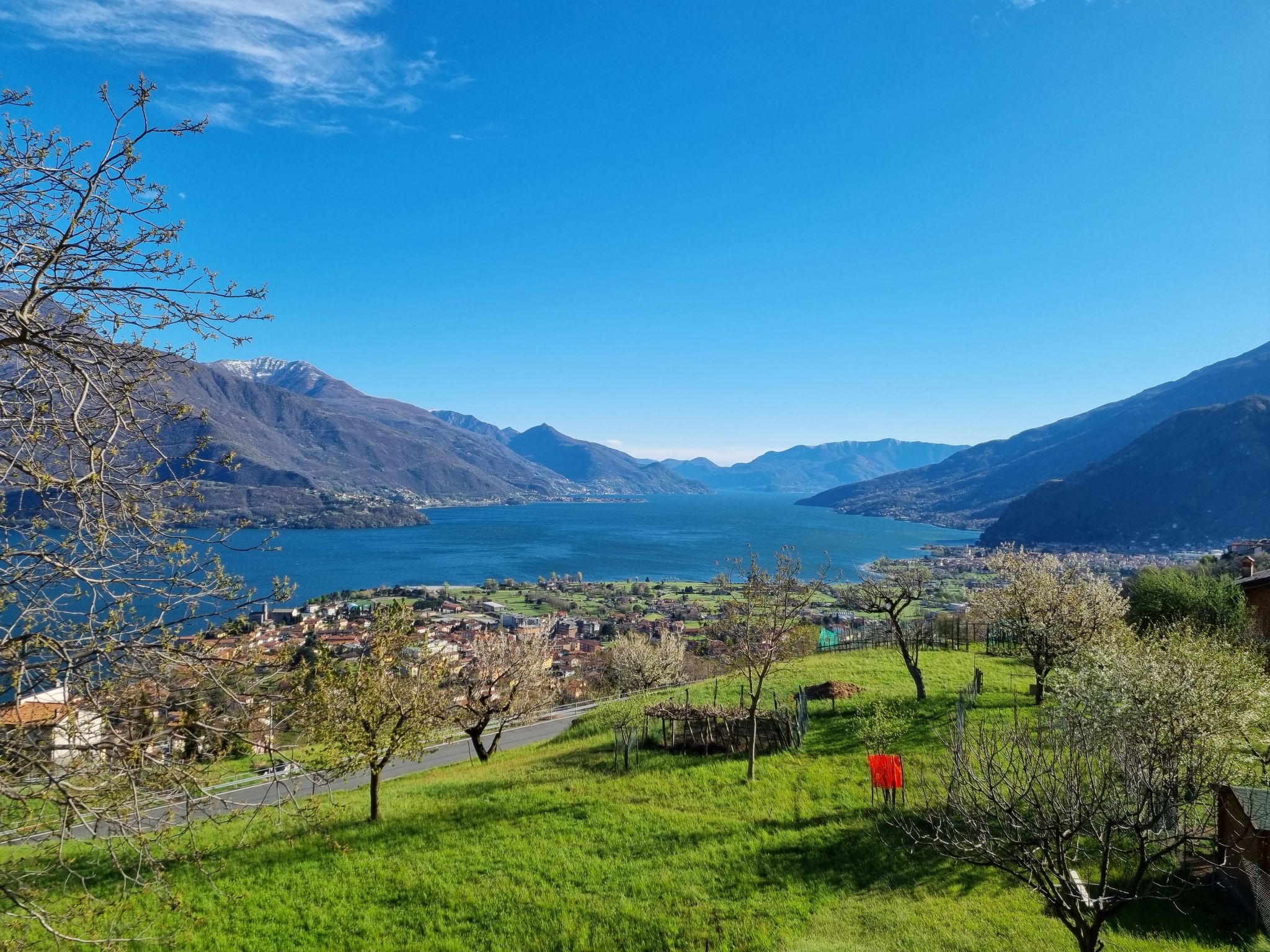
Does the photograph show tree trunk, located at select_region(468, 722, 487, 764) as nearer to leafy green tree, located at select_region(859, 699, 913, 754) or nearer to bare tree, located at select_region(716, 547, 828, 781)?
bare tree, located at select_region(716, 547, 828, 781)

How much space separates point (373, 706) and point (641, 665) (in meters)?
31.8

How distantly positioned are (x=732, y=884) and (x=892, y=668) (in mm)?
22471

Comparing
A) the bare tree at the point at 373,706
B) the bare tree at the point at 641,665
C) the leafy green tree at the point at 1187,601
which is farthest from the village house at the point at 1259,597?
the bare tree at the point at 373,706

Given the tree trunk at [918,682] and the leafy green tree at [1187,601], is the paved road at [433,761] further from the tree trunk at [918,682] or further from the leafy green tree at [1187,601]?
the leafy green tree at [1187,601]

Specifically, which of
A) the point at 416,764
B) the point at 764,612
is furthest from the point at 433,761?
the point at 764,612

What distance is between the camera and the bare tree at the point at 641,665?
46.2 metres

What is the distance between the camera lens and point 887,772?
14711mm

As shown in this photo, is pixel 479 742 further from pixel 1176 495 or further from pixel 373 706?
pixel 1176 495

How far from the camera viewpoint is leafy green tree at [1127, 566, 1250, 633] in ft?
93.8

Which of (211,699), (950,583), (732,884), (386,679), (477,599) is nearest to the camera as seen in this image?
(211,699)

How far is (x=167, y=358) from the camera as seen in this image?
20.1 ft

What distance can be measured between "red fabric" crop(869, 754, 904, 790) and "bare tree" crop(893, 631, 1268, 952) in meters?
0.68

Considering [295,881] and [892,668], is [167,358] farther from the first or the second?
[892,668]

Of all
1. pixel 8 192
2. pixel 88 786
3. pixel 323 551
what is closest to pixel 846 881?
pixel 88 786
